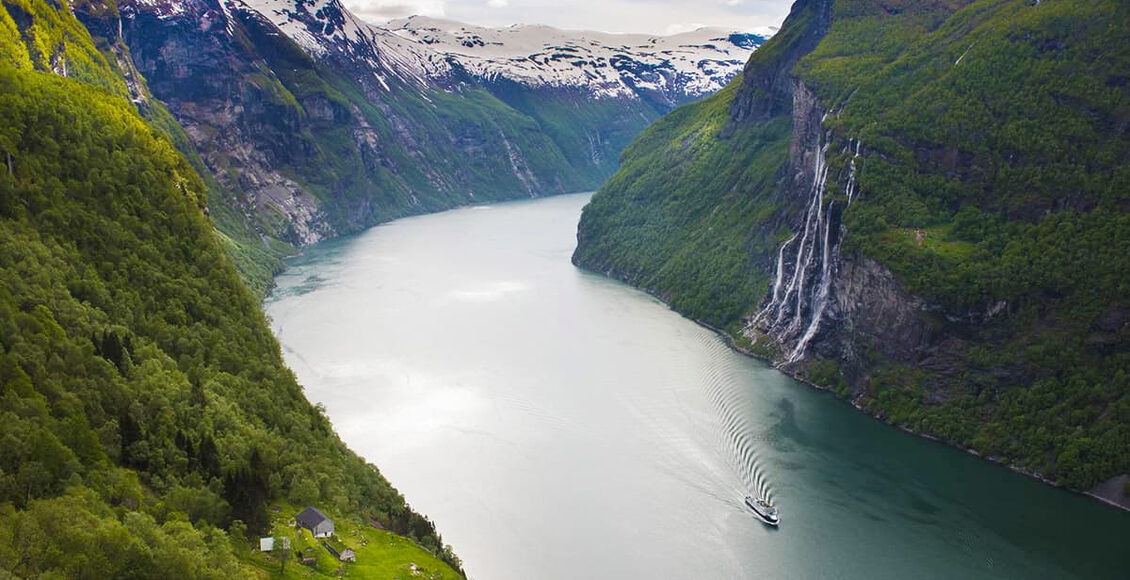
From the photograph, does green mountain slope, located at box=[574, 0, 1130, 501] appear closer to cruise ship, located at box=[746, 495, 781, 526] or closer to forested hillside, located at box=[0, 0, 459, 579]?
cruise ship, located at box=[746, 495, 781, 526]

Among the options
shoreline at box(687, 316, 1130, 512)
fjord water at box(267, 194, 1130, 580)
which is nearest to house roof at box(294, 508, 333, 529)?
fjord water at box(267, 194, 1130, 580)

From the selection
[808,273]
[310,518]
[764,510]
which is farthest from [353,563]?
[808,273]

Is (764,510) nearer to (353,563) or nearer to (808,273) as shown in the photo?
(353,563)

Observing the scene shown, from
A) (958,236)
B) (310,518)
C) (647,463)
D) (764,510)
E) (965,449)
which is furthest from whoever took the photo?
(958,236)

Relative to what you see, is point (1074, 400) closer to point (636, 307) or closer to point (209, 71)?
point (636, 307)

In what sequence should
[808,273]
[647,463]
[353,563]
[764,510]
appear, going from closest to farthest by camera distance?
1. [353,563]
2. [764,510]
3. [647,463]
4. [808,273]

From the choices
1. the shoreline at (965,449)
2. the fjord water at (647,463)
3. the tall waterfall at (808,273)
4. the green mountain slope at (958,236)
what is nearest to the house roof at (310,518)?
the fjord water at (647,463)

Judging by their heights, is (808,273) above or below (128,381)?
above
